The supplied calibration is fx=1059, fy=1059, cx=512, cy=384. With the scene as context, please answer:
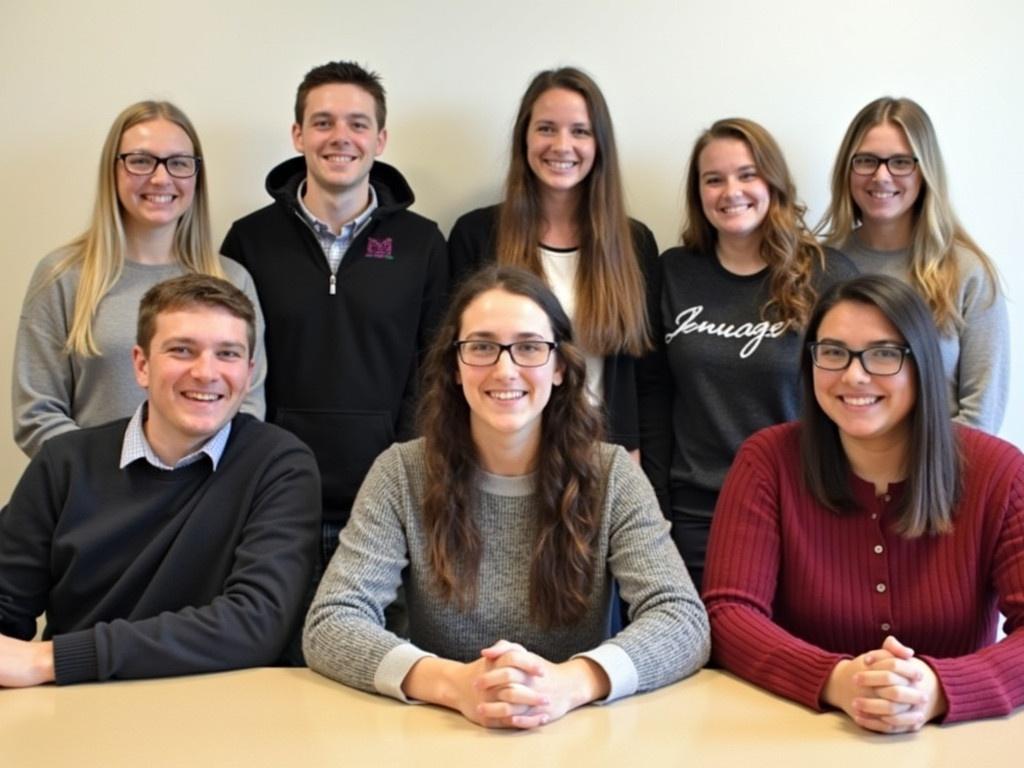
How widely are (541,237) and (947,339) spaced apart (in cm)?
108

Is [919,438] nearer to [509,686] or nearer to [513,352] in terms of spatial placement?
[513,352]

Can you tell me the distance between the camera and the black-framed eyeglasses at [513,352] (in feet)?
6.38

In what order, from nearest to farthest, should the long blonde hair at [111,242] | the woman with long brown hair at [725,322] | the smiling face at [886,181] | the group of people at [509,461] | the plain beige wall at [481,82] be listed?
the group of people at [509,461] < the long blonde hair at [111,242] < the woman with long brown hair at [725,322] < the smiling face at [886,181] < the plain beige wall at [481,82]

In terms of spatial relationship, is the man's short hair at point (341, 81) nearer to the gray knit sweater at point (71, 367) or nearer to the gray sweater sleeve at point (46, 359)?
the gray knit sweater at point (71, 367)

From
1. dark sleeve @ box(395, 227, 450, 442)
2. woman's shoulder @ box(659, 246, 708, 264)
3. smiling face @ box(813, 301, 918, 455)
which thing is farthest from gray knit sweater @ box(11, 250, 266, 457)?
smiling face @ box(813, 301, 918, 455)

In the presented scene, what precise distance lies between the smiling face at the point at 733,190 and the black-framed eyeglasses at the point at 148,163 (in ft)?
4.41

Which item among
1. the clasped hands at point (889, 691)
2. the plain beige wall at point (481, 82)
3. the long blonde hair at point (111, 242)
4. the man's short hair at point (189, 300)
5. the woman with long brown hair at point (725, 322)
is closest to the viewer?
the clasped hands at point (889, 691)

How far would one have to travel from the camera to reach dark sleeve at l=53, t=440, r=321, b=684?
176 centimetres

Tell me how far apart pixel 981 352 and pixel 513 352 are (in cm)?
144

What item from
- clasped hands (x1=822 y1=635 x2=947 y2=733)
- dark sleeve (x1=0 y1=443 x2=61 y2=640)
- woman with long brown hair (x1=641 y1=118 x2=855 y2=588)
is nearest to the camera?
clasped hands (x1=822 y1=635 x2=947 y2=733)

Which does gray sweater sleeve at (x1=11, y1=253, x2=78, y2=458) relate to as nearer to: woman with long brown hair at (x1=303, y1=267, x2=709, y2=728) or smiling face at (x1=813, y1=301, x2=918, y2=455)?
woman with long brown hair at (x1=303, y1=267, x2=709, y2=728)

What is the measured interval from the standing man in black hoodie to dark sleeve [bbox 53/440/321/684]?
581 millimetres

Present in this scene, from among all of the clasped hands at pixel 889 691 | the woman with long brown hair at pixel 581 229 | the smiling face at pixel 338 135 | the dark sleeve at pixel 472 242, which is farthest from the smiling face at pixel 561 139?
the clasped hands at pixel 889 691

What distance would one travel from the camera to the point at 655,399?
284cm
